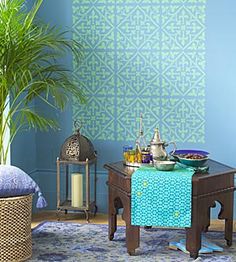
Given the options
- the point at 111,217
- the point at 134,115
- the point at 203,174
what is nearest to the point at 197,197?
the point at 203,174

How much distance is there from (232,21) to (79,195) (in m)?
1.79

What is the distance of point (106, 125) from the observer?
5211 millimetres

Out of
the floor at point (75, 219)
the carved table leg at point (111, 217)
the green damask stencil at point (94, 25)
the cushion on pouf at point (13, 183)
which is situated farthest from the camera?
the green damask stencil at point (94, 25)

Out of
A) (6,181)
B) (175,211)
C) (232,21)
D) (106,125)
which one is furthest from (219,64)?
(6,181)

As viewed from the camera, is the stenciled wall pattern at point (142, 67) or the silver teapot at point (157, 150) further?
the stenciled wall pattern at point (142, 67)

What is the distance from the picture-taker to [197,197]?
396 cm

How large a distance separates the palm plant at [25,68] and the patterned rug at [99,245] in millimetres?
656

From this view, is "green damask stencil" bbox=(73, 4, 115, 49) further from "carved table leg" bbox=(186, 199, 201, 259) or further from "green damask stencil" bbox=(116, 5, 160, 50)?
"carved table leg" bbox=(186, 199, 201, 259)

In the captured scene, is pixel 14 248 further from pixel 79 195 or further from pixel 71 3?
pixel 71 3

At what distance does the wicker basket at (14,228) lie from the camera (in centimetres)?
385

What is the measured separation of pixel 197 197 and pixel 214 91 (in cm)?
129

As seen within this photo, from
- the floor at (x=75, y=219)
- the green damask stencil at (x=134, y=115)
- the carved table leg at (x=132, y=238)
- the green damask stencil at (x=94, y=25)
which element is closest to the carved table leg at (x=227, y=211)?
the floor at (x=75, y=219)

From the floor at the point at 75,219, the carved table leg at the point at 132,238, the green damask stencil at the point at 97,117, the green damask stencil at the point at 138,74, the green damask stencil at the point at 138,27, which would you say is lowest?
the floor at the point at 75,219

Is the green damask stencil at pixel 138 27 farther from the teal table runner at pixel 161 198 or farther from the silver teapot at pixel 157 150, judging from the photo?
the teal table runner at pixel 161 198
